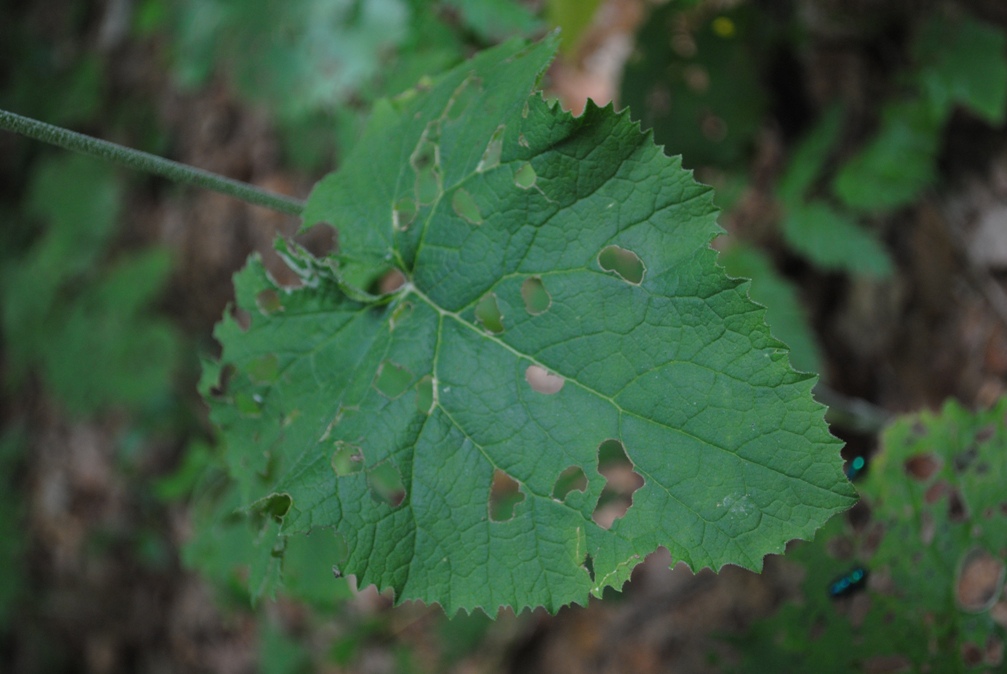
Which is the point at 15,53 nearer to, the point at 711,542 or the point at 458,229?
the point at 458,229

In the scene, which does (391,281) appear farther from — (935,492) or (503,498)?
(935,492)


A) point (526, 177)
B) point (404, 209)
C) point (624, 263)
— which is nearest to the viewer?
point (526, 177)

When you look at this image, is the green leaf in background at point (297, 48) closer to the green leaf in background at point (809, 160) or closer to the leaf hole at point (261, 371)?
the green leaf in background at point (809, 160)

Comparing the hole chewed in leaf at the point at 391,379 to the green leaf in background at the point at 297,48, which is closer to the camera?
the hole chewed in leaf at the point at 391,379

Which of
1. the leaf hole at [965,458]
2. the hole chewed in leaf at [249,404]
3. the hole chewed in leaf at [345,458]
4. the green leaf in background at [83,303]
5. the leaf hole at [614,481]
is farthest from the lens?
the green leaf in background at [83,303]

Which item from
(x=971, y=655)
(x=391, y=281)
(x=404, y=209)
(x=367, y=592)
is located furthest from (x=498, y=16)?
(x=367, y=592)

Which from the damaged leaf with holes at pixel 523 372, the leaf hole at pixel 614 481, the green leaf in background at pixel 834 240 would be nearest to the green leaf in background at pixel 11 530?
the leaf hole at pixel 614 481
